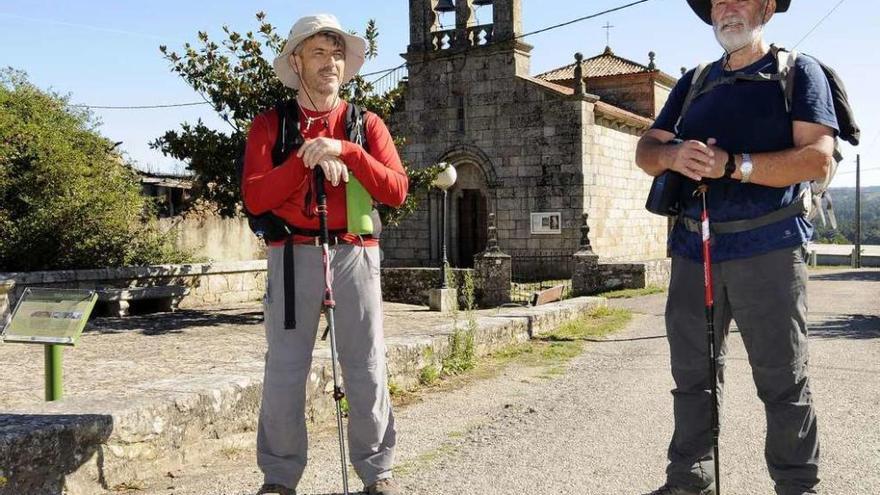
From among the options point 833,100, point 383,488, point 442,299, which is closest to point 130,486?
point 383,488

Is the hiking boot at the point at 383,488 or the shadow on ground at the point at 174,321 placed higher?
the shadow on ground at the point at 174,321

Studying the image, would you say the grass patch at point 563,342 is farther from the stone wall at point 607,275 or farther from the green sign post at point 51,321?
the stone wall at point 607,275

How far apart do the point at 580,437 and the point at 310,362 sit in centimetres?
179

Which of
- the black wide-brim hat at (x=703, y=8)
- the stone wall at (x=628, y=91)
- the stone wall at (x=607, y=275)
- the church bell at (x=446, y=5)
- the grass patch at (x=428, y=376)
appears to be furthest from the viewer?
the stone wall at (x=628, y=91)

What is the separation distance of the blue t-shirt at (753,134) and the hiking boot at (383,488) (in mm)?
1494

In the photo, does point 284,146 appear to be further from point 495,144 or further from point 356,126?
point 495,144

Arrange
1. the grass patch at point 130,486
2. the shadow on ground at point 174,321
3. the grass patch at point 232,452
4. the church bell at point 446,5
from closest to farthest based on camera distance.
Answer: the grass patch at point 130,486, the grass patch at point 232,452, the shadow on ground at point 174,321, the church bell at point 446,5

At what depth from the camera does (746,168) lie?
9.34ft

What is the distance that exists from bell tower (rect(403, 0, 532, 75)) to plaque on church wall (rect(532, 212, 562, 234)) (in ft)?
12.5

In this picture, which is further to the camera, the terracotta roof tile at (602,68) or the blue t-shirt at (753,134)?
the terracotta roof tile at (602,68)

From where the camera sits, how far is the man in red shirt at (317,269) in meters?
3.10

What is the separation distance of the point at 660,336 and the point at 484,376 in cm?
359

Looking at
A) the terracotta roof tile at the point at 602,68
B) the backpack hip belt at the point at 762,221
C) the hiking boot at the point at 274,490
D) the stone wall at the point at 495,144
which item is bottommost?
the hiking boot at the point at 274,490

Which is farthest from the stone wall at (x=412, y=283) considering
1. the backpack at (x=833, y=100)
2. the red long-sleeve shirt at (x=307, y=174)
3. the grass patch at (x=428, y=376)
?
the backpack at (x=833, y=100)
